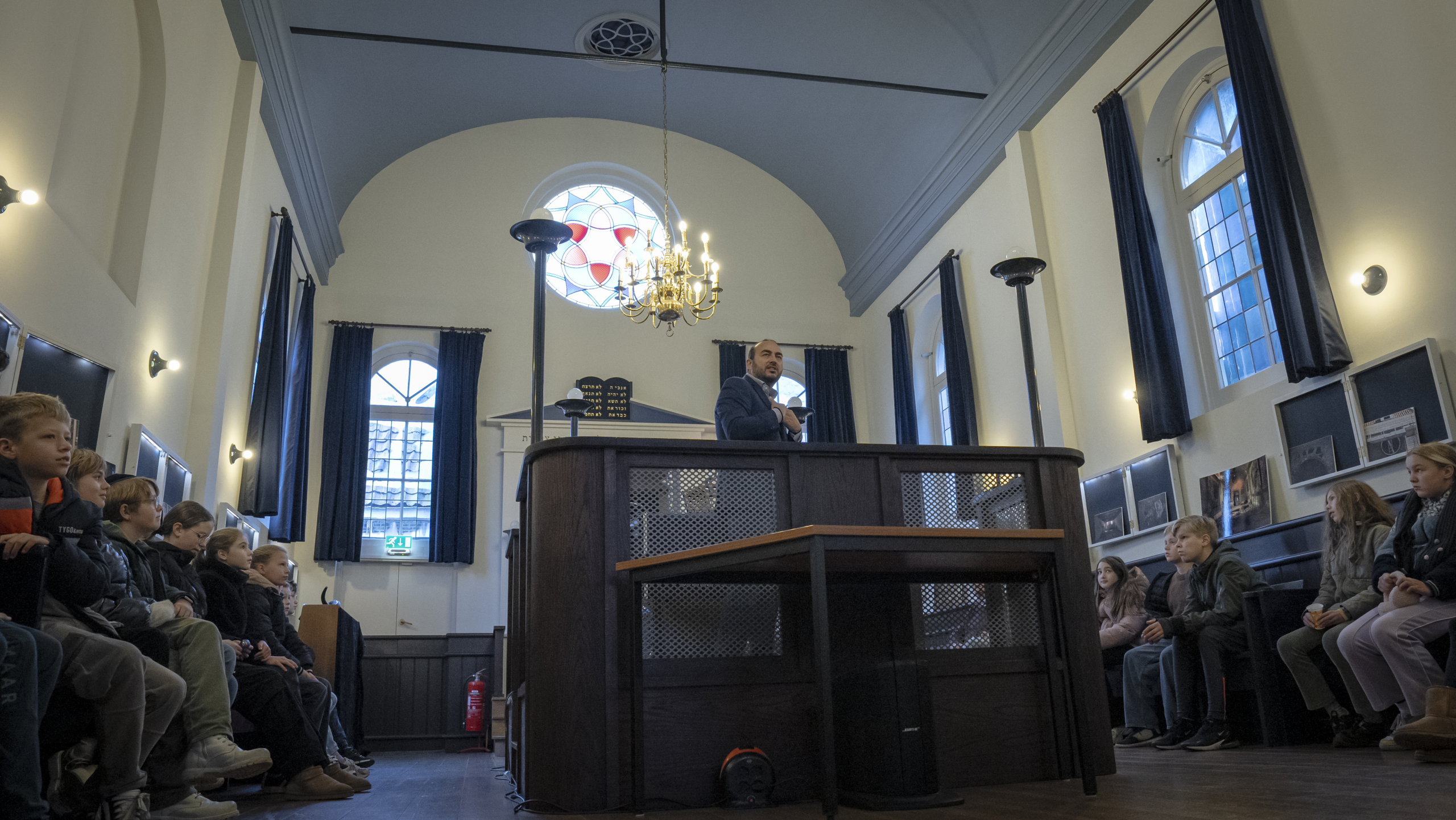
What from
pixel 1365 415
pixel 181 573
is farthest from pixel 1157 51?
pixel 181 573

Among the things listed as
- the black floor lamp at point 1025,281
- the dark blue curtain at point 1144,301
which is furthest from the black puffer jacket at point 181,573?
the dark blue curtain at point 1144,301

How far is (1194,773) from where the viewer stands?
285 centimetres

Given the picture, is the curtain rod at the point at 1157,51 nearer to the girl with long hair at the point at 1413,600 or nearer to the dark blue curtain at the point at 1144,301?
the dark blue curtain at the point at 1144,301

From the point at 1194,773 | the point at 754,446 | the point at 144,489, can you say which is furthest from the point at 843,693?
the point at 144,489

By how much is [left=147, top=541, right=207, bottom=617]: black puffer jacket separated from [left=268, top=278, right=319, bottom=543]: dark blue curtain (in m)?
4.18

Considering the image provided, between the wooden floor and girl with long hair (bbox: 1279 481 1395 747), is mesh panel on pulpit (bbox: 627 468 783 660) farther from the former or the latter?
girl with long hair (bbox: 1279 481 1395 747)

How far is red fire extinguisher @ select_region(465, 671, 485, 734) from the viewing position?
8414mm

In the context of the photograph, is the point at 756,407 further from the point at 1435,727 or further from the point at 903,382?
the point at 903,382

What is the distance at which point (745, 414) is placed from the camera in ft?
11.6

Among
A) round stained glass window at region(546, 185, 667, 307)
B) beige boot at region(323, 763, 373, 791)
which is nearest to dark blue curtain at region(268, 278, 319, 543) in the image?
round stained glass window at region(546, 185, 667, 307)

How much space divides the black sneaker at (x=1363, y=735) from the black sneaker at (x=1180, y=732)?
0.68 metres

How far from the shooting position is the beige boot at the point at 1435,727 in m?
2.79

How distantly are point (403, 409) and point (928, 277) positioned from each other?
532 centimetres

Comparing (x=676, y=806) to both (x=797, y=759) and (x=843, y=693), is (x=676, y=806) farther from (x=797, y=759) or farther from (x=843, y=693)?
(x=843, y=693)
